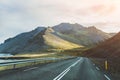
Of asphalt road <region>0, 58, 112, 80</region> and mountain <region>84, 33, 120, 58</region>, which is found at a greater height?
mountain <region>84, 33, 120, 58</region>

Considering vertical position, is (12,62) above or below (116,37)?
below

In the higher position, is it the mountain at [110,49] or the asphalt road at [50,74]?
the mountain at [110,49]

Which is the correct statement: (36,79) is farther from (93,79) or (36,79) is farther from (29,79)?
(93,79)

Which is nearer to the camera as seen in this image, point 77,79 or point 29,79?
point 29,79

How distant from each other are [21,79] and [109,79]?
7.16m

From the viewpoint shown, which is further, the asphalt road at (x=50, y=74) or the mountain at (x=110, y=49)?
the mountain at (x=110, y=49)

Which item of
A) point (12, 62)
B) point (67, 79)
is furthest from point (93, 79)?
point (12, 62)

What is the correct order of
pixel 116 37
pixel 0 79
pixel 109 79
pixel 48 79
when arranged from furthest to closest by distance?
1. pixel 116 37
2. pixel 109 79
3. pixel 48 79
4. pixel 0 79

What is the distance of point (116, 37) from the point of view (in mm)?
147750

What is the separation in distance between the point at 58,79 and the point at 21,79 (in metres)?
2.72

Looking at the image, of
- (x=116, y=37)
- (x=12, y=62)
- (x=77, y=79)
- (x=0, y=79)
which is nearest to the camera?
(x=0, y=79)

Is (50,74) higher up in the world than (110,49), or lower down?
lower down

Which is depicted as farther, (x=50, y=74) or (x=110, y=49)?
(x=110, y=49)

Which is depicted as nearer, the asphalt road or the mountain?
the asphalt road
